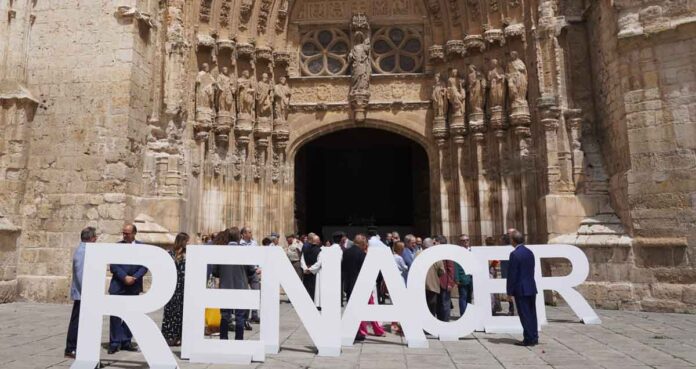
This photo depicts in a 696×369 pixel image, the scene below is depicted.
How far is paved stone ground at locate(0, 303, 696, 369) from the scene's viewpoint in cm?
492

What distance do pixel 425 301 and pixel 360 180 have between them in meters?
12.1

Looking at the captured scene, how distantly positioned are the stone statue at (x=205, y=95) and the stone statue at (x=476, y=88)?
5.96 metres

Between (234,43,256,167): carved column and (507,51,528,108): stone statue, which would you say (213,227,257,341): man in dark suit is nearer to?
(234,43,256,167): carved column

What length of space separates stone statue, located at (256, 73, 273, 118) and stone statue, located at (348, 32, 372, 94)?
2046 mm

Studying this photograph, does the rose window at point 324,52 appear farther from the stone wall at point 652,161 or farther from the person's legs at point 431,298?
the person's legs at point 431,298

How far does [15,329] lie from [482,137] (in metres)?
9.32

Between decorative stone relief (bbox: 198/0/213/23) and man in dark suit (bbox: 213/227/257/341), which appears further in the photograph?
decorative stone relief (bbox: 198/0/213/23)

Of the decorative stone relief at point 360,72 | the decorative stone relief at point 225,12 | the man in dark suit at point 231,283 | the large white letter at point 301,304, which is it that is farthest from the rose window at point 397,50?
the large white letter at point 301,304

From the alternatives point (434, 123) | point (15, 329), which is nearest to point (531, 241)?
point (434, 123)

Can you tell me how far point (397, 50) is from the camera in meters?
13.3

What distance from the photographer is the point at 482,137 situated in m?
11.5

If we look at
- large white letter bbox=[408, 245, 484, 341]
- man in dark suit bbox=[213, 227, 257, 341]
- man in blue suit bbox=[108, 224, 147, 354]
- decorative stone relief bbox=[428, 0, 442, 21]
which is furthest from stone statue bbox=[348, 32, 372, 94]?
man in blue suit bbox=[108, 224, 147, 354]

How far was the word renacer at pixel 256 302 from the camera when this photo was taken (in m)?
4.79

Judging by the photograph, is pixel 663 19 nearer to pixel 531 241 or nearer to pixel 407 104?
pixel 531 241
